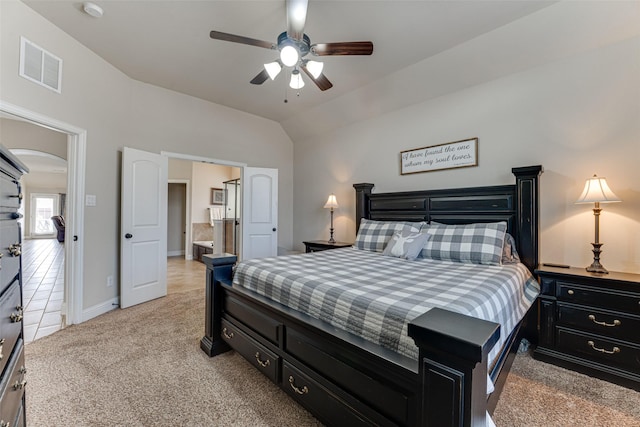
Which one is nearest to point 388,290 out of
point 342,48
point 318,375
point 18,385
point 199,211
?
point 318,375

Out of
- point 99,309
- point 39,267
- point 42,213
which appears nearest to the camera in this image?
point 99,309

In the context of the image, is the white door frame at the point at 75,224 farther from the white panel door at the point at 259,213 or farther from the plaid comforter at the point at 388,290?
the white panel door at the point at 259,213

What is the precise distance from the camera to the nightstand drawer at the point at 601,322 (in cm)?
193

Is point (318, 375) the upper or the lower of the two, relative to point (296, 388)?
upper

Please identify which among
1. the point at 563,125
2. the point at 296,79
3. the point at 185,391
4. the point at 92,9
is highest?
the point at 92,9

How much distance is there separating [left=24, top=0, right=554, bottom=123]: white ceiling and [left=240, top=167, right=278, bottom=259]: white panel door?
172 centimetres

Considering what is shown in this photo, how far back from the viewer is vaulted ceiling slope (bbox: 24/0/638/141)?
236cm

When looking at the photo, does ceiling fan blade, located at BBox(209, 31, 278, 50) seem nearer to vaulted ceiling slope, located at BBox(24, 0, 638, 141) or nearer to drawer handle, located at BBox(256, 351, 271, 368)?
vaulted ceiling slope, located at BBox(24, 0, 638, 141)

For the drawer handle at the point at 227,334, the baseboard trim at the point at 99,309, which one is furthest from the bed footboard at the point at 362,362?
the baseboard trim at the point at 99,309

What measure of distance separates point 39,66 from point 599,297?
16.6 feet

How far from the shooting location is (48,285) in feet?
14.0

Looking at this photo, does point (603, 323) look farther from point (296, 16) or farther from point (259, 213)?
point (259, 213)

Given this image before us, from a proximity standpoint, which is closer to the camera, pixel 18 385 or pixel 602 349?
pixel 18 385

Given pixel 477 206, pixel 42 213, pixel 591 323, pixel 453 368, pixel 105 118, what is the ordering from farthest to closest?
pixel 42 213
pixel 105 118
pixel 477 206
pixel 591 323
pixel 453 368
